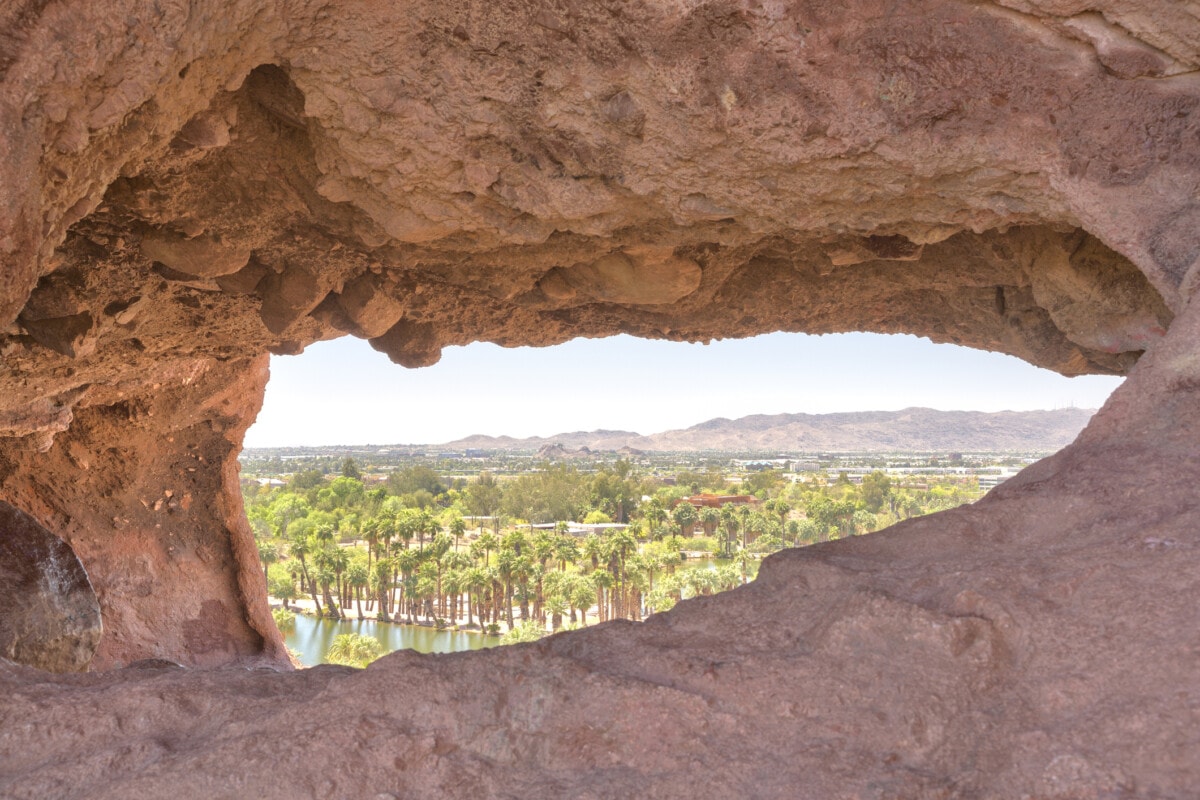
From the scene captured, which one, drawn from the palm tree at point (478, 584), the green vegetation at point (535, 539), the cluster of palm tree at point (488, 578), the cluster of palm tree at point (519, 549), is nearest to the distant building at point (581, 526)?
the green vegetation at point (535, 539)

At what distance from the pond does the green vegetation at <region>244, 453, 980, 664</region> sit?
0.69 metres

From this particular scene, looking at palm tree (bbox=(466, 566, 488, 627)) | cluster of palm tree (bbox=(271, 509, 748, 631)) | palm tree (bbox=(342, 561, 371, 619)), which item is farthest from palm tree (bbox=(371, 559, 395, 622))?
palm tree (bbox=(466, 566, 488, 627))

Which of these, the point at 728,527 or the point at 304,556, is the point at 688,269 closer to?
the point at 304,556

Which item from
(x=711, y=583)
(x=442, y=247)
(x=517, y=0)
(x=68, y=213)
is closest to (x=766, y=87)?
(x=517, y=0)

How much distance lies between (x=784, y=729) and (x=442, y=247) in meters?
3.13

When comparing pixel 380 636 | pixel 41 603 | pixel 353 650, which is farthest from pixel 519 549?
pixel 41 603

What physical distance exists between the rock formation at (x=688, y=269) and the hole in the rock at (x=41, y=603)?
113 centimetres

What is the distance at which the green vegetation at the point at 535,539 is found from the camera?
102ft

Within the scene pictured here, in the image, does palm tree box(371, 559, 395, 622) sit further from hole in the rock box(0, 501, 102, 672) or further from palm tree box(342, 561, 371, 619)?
hole in the rock box(0, 501, 102, 672)

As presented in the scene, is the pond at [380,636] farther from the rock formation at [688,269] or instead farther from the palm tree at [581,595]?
the rock formation at [688,269]

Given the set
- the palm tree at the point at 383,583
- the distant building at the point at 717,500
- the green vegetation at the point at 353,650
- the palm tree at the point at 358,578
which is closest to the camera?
the green vegetation at the point at 353,650

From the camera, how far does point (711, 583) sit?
29312mm

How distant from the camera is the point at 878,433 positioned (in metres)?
134

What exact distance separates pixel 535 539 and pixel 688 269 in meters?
33.9
